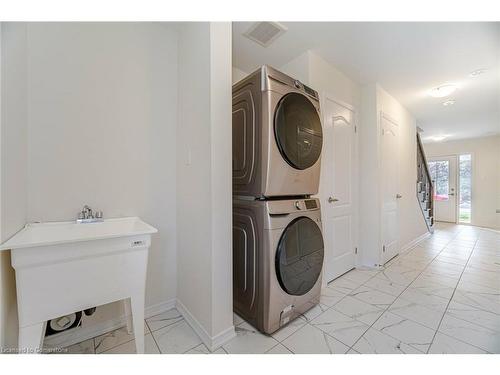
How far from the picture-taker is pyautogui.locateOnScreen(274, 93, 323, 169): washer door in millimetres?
1431

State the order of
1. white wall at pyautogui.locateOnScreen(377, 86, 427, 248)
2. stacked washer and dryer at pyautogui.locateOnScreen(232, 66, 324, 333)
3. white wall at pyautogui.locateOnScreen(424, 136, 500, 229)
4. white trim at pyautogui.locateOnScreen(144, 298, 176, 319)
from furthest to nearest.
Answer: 1. white wall at pyautogui.locateOnScreen(424, 136, 500, 229)
2. white wall at pyautogui.locateOnScreen(377, 86, 427, 248)
3. white trim at pyautogui.locateOnScreen(144, 298, 176, 319)
4. stacked washer and dryer at pyautogui.locateOnScreen(232, 66, 324, 333)

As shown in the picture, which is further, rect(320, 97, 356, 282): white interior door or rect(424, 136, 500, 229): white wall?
rect(424, 136, 500, 229): white wall

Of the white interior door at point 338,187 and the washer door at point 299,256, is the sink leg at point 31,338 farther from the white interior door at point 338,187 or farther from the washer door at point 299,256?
the white interior door at point 338,187

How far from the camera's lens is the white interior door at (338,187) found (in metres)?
2.19

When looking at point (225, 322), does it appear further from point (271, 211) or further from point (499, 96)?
point (499, 96)

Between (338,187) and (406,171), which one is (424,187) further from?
(338,187)

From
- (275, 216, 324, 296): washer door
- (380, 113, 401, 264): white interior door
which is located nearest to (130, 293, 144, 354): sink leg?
(275, 216, 324, 296): washer door

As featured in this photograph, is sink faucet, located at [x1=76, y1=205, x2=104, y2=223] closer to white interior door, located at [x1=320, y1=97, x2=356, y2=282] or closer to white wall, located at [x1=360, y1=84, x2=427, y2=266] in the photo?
white interior door, located at [x1=320, y1=97, x2=356, y2=282]

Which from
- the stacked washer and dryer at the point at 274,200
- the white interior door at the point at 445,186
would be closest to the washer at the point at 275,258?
the stacked washer and dryer at the point at 274,200

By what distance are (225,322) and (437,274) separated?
8.29 ft

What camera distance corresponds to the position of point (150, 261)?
5.40ft

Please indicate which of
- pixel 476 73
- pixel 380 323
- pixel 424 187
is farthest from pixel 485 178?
pixel 380 323

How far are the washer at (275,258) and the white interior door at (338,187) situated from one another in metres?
0.60

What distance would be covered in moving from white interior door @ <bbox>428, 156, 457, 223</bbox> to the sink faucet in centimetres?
766
